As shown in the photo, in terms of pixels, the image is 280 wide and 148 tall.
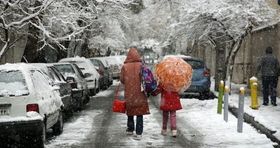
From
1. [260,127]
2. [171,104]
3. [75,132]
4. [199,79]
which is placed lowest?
[75,132]

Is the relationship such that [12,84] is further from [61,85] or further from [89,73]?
[89,73]

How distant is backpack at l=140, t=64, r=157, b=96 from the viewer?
38.3 feet

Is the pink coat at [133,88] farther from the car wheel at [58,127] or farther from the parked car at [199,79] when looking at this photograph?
the parked car at [199,79]

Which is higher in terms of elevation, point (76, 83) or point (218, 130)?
point (76, 83)

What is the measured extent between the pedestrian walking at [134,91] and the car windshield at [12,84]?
7.40 ft

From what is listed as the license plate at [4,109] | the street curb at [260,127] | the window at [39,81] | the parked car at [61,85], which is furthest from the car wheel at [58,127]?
the street curb at [260,127]

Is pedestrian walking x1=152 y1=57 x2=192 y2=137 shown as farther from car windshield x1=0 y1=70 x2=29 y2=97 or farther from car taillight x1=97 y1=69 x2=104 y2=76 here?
car taillight x1=97 y1=69 x2=104 y2=76

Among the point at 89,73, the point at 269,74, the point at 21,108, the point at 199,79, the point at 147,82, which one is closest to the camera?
the point at 21,108

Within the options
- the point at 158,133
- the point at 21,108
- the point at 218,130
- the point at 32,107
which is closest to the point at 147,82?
the point at 158,133

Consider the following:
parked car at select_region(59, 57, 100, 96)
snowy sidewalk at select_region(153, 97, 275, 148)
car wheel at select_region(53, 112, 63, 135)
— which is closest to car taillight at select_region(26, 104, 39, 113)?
car wheel at select_region(53, 112, 63, 135)

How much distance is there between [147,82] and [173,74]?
2.53 ft

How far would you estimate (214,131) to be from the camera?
41.8 feet

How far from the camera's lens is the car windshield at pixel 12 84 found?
1027 cm

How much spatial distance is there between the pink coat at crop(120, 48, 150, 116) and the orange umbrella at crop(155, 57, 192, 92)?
0.65m
